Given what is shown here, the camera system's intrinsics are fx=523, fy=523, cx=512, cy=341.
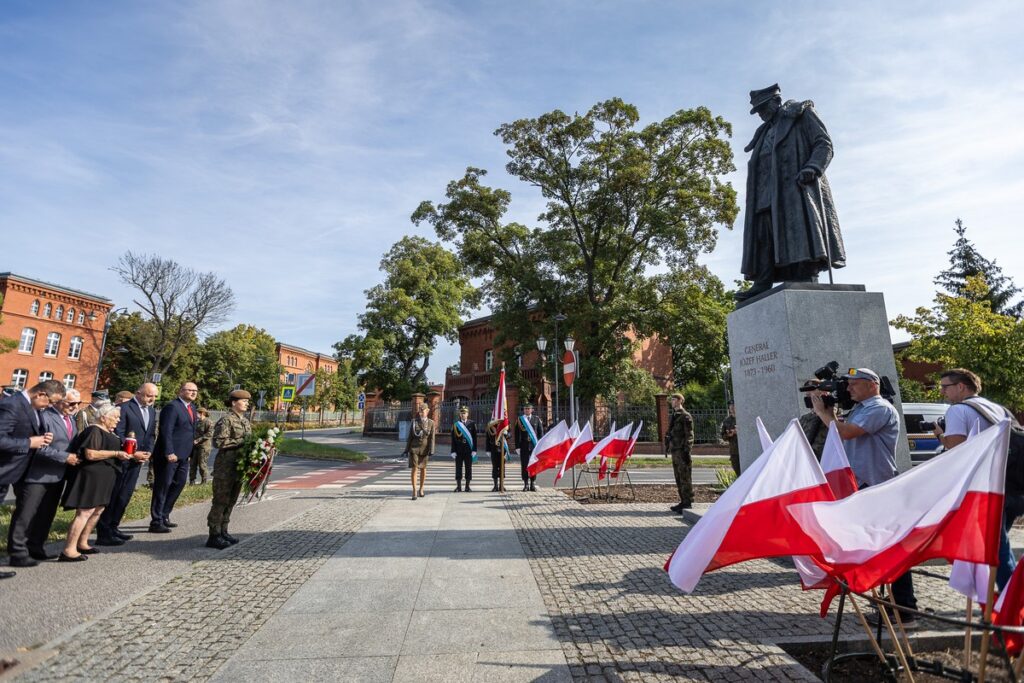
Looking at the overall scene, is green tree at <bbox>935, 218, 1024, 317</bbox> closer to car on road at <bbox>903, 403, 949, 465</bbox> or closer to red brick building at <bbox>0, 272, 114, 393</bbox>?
car on road at <bbox>903, 403, 949, 465</bbox>

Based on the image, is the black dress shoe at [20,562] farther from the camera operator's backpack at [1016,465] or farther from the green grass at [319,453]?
the green grass at [319,453]

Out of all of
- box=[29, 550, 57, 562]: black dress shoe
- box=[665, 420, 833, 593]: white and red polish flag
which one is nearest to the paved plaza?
box=[29, 550, 57, 562]: black dress shoe

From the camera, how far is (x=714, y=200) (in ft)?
86.4

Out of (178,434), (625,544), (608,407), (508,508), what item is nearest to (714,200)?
(608,407)

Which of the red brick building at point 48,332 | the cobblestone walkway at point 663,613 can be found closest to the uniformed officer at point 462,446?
the cobblestone walkway at point 663,613

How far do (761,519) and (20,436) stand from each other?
21.7 feet

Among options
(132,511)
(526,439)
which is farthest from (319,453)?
(132,511)

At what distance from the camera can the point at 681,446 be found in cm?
845

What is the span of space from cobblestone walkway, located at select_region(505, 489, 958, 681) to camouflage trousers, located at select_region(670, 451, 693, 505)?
1958mm

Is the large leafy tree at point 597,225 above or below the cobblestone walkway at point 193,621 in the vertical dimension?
above

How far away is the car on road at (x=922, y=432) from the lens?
12094mm

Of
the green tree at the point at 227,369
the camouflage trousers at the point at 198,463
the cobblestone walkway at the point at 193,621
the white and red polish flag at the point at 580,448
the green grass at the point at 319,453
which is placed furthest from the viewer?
the green tree at the point at 227,369

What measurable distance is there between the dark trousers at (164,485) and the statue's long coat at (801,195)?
885cm

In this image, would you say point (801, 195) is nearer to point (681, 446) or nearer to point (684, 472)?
point (681, 446)
